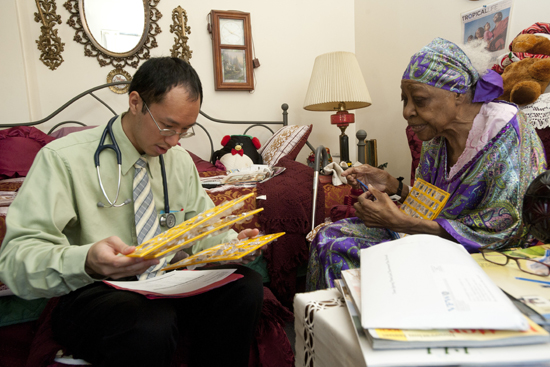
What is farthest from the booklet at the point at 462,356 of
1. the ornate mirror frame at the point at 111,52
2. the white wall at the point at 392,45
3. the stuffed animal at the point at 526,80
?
the ornate mirror frame at the point at 111,52

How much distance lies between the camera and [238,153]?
272 centimetres

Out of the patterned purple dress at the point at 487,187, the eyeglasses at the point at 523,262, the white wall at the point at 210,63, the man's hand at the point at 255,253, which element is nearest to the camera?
the eyeglasses at the point at 523,262

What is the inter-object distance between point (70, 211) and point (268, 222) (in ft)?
3.00

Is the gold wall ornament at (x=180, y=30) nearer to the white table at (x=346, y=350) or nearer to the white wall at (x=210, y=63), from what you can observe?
the white wall at (x=210, y=63)

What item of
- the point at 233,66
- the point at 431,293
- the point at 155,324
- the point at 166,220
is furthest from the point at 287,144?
the point at 431,293

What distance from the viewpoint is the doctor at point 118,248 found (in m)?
0.71

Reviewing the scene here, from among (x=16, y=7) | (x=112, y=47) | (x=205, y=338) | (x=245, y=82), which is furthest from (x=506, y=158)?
(x=16, y=7)

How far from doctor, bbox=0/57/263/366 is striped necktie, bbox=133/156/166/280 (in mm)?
29

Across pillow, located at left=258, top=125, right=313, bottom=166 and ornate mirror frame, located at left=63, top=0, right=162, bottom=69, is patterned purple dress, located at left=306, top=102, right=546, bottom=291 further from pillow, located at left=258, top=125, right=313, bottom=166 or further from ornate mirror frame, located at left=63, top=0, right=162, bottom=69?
ornate mirror frame, located at left=63, top=0, right=162, bottom=69

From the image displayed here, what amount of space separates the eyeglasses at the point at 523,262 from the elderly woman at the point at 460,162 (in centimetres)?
39

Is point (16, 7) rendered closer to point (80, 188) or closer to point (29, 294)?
point (80, 188)

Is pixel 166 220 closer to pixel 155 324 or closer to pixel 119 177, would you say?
pixel 119 177

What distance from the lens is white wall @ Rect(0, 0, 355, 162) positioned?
254cm

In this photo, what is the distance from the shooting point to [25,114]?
2.58 m
